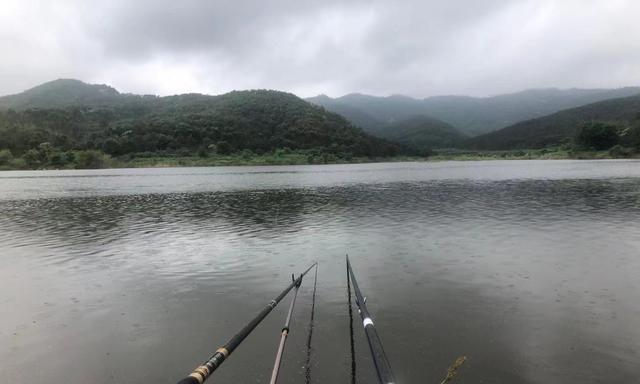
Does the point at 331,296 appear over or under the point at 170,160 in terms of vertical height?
under

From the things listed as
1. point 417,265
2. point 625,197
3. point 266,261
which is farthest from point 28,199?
point 625,197

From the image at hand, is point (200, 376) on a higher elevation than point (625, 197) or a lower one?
higher

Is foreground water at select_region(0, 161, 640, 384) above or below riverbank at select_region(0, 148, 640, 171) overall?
below

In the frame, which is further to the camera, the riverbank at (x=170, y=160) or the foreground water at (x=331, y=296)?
the riverbank at (x=170, y=160)

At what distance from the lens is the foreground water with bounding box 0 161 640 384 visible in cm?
911

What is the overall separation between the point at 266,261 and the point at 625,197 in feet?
126

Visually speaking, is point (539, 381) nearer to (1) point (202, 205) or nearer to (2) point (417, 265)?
(2) point (417, 265)

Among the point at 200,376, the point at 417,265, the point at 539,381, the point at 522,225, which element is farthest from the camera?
the point at 522,225

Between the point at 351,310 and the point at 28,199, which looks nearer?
the point at 351,310

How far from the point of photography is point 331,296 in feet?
44.9

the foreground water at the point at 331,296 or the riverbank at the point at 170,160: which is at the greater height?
the riverbank at the point at 170,160

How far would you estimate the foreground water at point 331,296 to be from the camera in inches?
359

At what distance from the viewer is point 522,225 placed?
87.6ft

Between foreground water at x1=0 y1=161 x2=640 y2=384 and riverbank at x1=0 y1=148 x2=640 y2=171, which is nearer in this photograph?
foreground water at x1=0 y1=161 x2=640 y2=384
